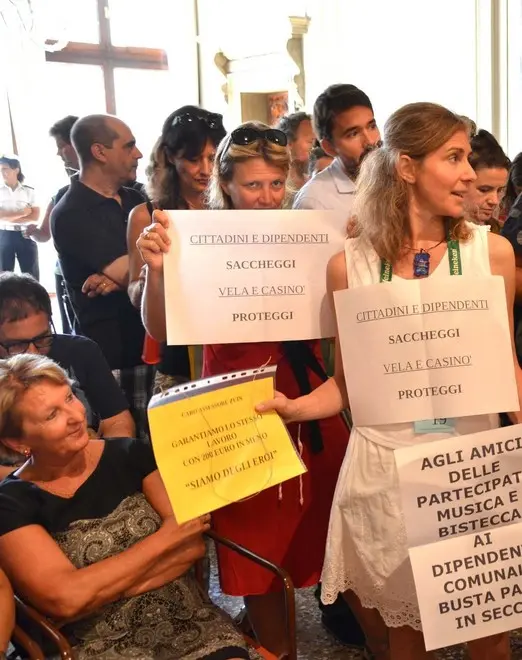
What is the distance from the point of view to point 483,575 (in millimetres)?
1496

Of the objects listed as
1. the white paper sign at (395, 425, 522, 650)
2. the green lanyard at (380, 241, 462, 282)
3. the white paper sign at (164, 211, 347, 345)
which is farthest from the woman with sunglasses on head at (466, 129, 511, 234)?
the white paper sign at (395, 425, 522, 650)

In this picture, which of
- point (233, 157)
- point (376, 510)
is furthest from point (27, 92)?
point (376, 510)

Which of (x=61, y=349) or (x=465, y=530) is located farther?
(x=61, y=349)

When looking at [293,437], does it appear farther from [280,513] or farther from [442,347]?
[442,347]

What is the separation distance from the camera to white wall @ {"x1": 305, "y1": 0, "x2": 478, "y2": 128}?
477 cm

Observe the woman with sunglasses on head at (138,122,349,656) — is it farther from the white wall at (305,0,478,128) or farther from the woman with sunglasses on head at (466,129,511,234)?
the white wall at (305,0,478,128)

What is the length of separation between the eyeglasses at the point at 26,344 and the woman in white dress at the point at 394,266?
0.94 metres

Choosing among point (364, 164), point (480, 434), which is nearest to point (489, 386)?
point (480, 434)

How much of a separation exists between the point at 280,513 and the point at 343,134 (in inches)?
53.4

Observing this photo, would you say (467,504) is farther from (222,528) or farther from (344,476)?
(222,528)

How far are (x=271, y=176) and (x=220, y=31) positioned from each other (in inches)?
249

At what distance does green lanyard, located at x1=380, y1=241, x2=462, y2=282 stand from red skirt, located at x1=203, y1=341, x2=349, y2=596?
37cm

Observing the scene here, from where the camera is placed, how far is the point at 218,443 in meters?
1.52

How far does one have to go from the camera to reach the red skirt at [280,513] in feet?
6.04
